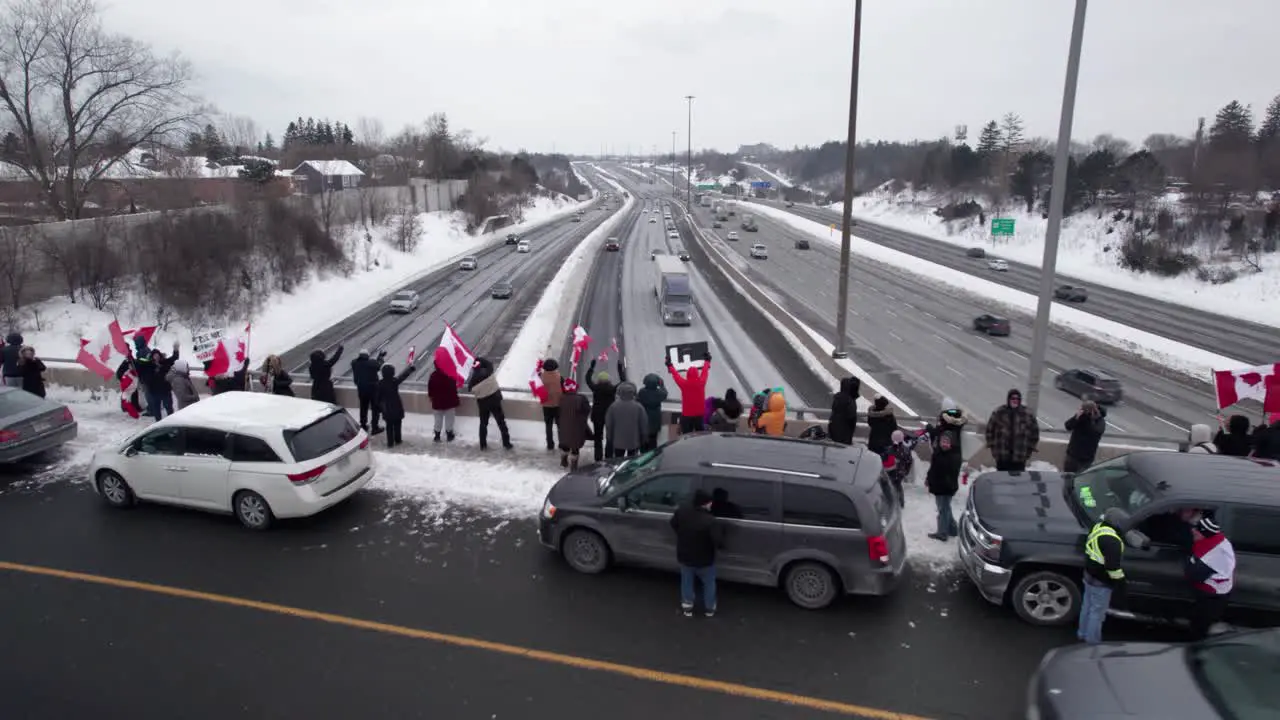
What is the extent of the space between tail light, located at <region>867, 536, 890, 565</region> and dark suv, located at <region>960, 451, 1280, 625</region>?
39.7 inches

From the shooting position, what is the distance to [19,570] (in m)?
7.79

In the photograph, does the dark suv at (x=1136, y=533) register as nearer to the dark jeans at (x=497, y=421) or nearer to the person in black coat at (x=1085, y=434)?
the person in black coat at (x=1085, y=434)

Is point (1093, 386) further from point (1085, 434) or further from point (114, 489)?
point (114, 489)

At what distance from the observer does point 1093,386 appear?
30.0 m

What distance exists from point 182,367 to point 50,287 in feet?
112

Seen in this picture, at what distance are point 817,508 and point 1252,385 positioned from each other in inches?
302

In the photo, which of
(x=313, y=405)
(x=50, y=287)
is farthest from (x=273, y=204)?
(x=313, y=405)

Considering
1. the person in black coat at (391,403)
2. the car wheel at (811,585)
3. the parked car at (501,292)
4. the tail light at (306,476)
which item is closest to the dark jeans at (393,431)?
the person in black coat at (391,403)

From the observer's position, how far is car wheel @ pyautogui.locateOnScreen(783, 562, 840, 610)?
7.02 m

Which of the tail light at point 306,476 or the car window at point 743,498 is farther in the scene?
the tail light at point 306,476

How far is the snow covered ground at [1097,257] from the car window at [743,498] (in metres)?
53.8

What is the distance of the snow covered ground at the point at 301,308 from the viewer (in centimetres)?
3509

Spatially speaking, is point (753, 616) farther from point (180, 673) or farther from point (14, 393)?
point (14, 393)

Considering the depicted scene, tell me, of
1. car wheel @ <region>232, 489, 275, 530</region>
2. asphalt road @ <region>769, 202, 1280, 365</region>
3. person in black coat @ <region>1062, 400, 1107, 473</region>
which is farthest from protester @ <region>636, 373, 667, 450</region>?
asphalt road @ <region>769, 202, 1280, 365</region>
